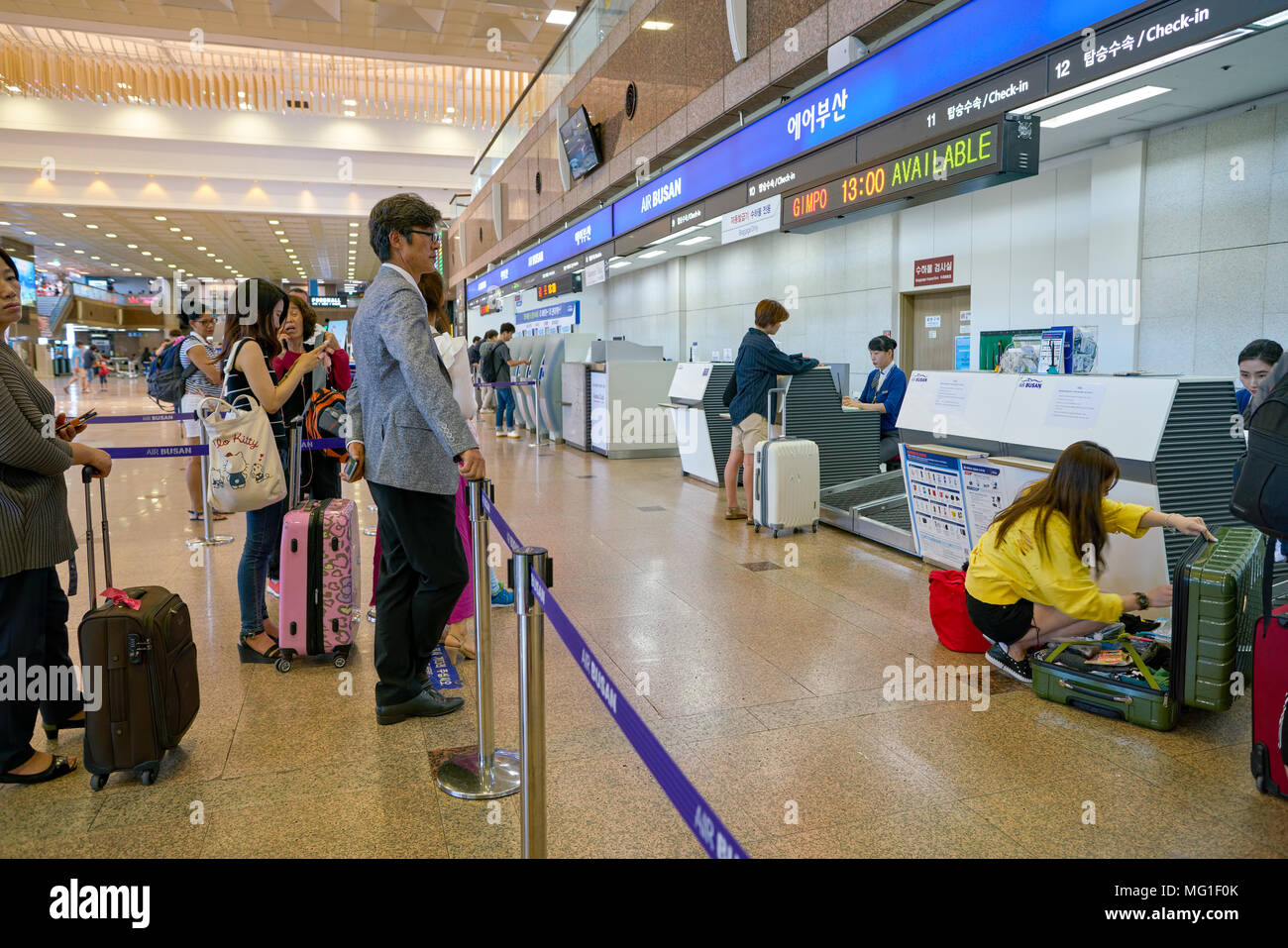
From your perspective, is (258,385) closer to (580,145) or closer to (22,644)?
(22,644)

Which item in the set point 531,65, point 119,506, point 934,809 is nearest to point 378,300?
point 934,809

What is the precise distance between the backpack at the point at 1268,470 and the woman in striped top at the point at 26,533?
3.40 m

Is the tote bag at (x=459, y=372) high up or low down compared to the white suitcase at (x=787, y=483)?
up

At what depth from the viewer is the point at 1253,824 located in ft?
7.71

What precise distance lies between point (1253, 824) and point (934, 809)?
2.87ft

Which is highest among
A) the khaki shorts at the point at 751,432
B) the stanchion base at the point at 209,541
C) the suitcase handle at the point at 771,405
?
the suitcase handle at the point at 771,405

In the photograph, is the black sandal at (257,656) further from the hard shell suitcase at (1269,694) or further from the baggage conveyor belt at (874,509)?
the baggage conveyor belt at (874,509)

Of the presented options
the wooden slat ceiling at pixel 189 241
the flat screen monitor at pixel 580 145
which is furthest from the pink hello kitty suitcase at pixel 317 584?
the wooden slat ceiling at pixel 189 241

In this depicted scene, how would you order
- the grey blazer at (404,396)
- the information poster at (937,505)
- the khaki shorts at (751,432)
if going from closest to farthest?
1. the grey blazer at (404,396)
2. the information poster at (937,505)
3. the khaki shorts at (751,432)

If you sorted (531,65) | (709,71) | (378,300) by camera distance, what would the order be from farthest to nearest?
(531,65), (709,71), (378,300)

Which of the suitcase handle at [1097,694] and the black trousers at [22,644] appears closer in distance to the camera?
the black trousers at [22,644]

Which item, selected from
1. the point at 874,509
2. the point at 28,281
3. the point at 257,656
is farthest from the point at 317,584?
the point at 28,281

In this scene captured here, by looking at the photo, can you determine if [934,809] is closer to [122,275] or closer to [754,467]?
[754,467]

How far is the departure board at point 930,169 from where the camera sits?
12.1 feet
